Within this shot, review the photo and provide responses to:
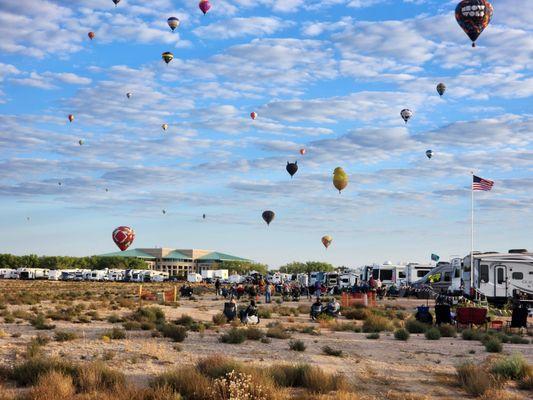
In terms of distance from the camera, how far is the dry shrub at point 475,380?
44.4ft

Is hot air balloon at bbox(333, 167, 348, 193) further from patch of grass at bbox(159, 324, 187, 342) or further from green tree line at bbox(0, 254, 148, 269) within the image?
green tree line at bbox(0, 254, 148, 269)

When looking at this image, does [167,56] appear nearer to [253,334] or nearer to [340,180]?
[340,180]

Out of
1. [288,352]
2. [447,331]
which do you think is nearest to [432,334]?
[447,331]

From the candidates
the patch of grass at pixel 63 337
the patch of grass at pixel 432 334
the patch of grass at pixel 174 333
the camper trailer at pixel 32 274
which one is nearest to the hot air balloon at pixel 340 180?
the patch of grass at pixel 432 334

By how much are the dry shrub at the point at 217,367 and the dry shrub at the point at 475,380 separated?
4.40 metres

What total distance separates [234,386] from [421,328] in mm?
15513

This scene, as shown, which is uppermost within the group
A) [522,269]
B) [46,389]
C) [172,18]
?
[172,18]

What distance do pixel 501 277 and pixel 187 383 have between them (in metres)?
29.2

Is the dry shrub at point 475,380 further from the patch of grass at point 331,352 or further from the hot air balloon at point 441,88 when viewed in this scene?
the hot air balloon at point 441,88

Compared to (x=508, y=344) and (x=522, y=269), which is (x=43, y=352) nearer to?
(x=508, y=344)

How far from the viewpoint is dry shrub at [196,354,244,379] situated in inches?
528

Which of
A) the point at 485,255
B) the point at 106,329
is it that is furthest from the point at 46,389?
the point at 485,255

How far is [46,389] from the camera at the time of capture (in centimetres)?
1195

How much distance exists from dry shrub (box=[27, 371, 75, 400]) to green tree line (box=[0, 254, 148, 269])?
5998 inches
